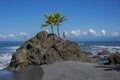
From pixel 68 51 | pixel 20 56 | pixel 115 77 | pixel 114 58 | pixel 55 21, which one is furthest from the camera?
pixel 55 21

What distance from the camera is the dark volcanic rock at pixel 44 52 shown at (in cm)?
4181

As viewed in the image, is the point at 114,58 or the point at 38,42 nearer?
the point at 114,58

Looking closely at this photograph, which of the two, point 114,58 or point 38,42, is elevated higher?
point 38,42

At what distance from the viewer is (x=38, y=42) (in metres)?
44.9

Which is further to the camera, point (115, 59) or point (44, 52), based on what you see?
point (44, 52)

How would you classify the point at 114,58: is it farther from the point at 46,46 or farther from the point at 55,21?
the point at 55,21

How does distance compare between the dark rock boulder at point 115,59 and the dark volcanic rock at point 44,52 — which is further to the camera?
the dark volcanic rock at point 44,52

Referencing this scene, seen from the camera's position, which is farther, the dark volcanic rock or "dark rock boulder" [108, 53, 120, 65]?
the dark volcanic rock

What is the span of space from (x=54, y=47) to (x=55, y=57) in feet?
6.69

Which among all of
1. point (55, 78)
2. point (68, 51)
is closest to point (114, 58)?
point (68, 51)

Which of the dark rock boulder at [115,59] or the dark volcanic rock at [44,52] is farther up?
the dark volcanic rock at [44,52]

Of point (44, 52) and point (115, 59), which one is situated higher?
point (44, 52)

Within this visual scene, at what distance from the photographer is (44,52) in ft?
144

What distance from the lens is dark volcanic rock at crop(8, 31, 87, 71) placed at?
41.8 m
